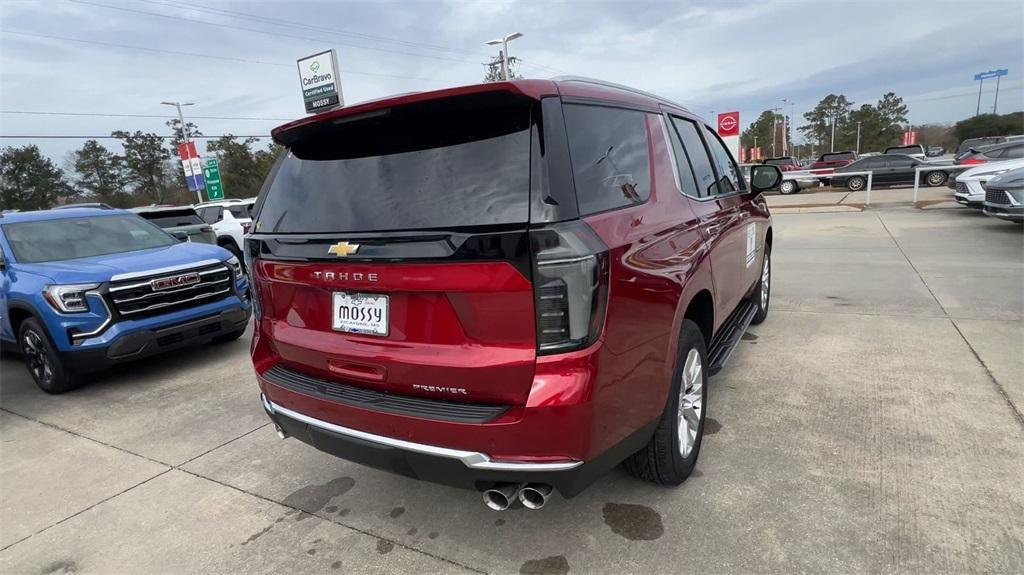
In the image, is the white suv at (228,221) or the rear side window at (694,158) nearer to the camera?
the rear side window at (694,158)

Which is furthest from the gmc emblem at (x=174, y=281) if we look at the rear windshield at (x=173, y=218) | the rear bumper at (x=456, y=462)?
the rear windshield at (x=173, y=218)

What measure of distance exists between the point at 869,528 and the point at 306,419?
2422 mm

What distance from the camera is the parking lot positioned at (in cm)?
232

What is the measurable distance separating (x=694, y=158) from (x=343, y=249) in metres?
2.19

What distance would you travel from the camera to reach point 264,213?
108 inches

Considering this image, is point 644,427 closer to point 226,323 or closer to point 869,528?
point 869,528

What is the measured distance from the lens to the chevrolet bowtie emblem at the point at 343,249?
2.16 meters

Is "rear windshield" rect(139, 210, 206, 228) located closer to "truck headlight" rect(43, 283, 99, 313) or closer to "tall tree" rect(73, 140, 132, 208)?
"truck headlight" rect(43, 283, 99, 313)

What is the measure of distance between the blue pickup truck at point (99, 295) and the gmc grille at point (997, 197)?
11609mm

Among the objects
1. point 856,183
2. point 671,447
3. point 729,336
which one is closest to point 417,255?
point 671,447

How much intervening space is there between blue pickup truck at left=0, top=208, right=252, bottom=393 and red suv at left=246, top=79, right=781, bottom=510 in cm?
272

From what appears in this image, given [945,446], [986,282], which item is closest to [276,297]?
[945,446]

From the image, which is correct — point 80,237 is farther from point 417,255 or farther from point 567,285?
point 567,285

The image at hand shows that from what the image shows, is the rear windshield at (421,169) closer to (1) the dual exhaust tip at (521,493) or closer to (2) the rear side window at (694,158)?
(1) the dual exhaust tip at (521,493)
